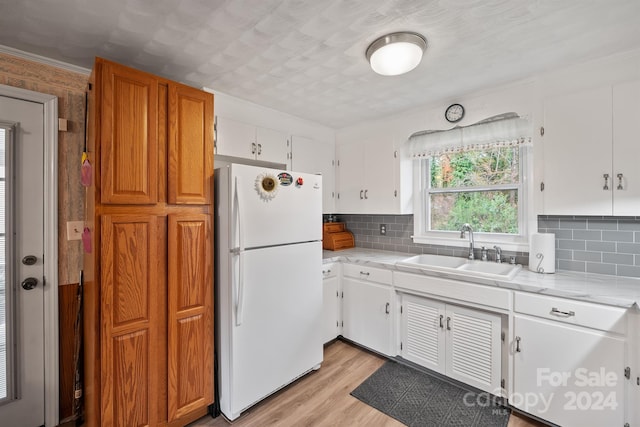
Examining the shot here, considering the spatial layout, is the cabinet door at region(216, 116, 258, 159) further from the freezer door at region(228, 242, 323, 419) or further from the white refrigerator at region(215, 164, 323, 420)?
the freezer door at region(228, 242, 323, 419)

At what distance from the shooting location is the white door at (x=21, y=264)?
167cm

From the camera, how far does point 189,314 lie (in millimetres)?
1782

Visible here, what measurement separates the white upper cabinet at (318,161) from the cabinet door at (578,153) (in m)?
2.00

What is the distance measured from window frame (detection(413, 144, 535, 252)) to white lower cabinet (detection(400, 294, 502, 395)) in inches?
27.6

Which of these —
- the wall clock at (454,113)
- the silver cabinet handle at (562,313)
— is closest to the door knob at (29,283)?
the silver cabinet handle at (562,313)

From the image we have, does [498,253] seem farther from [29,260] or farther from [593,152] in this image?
[29,260]

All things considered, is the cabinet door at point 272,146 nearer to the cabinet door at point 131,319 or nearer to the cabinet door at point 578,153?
the cabinet door at point 131,319

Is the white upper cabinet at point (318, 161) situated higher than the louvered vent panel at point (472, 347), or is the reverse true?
the white upper cabinet at point (318, 161)

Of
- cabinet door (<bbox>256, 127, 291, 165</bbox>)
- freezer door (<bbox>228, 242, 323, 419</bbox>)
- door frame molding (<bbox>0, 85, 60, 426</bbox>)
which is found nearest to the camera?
door frame molding (<bbox>0, 85, 60, 426</bbox>)

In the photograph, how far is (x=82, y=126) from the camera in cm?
192

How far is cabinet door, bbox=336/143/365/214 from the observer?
3.19 metres

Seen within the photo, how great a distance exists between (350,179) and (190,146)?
1895 mm

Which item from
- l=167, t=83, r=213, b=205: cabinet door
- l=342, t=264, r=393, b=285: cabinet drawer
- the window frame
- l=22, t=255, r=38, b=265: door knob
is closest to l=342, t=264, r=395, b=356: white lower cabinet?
l=342, t=264, r=393, b=285: cabinet drawer

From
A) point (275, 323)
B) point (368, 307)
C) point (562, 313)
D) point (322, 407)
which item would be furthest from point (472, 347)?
point (275, 323)
